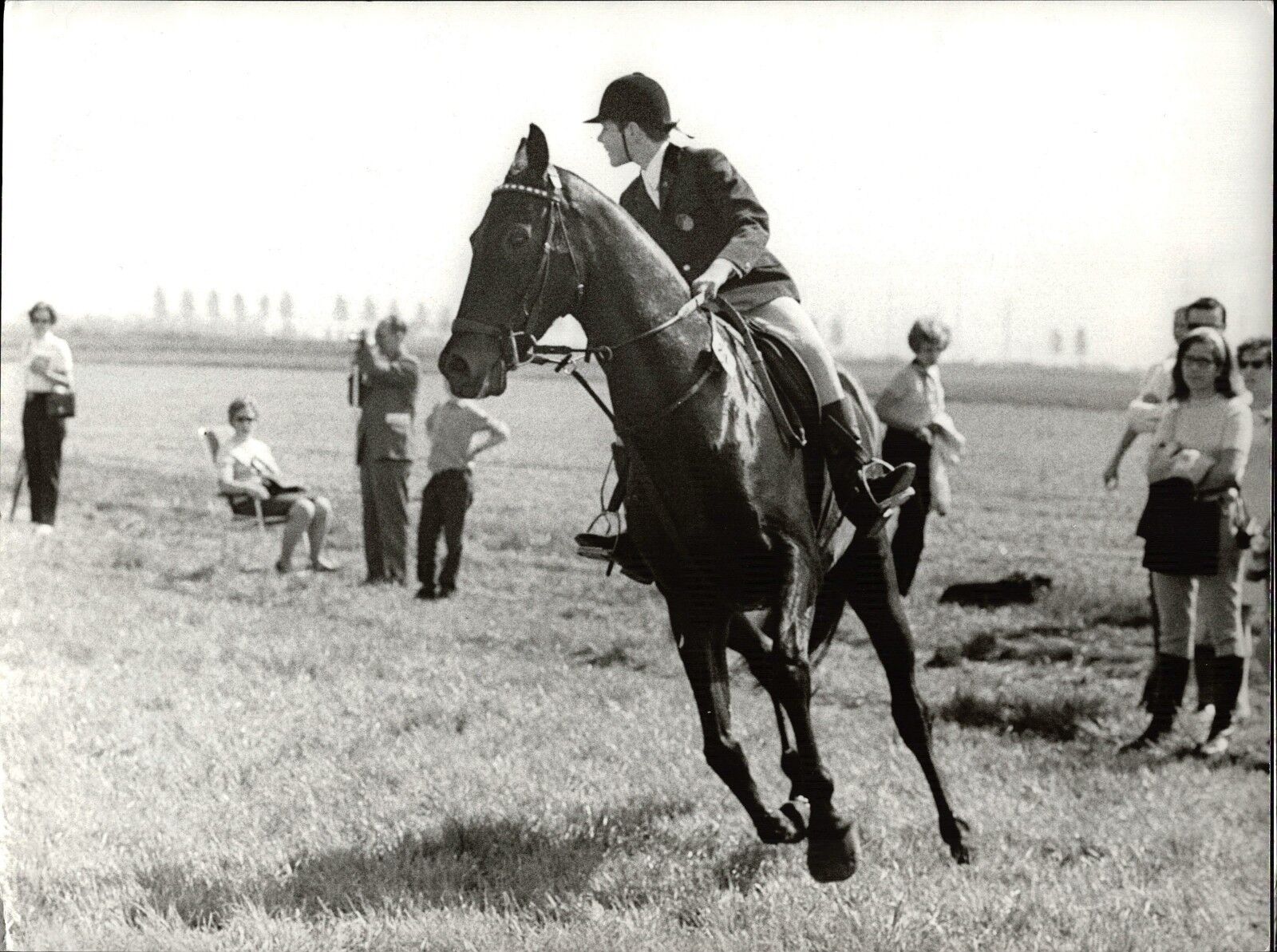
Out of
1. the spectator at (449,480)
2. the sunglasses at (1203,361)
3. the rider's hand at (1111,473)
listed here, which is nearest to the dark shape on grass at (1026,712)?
the rider's hand at (1111,473)

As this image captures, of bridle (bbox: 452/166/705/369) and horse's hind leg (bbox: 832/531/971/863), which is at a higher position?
bridle (bbox: 452/166/705/369)

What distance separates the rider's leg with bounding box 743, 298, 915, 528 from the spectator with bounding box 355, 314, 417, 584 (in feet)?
9.02

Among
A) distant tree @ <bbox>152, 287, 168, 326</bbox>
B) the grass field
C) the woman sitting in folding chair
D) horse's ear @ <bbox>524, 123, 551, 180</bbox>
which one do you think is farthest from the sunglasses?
distant tree @ <bbox>152, 287, 168, 326</bbox>

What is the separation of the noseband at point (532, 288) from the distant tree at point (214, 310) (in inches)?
92.1

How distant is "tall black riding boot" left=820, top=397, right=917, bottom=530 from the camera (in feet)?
14.6

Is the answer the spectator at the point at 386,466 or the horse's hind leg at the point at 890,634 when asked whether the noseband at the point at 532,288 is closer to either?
the horse's hind leg at the point at 890,634

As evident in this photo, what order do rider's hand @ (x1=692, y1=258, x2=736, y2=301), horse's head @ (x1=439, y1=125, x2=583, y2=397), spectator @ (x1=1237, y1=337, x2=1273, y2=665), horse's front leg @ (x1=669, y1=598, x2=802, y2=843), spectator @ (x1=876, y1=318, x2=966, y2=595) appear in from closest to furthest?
horse's head @ (x1=439, y1=125, x2=583, y2=397)
rider's hand @ (x1=692, y1=258, x2=736, y2=301)
horse's front leg @ (x1=669, y1=598, x2=802, y2=843)
spectator @ (x1=876, y1=318, x2=966, y2=595)
spectator @ (x1=1237, y1=337, x2=1273, y2=665)

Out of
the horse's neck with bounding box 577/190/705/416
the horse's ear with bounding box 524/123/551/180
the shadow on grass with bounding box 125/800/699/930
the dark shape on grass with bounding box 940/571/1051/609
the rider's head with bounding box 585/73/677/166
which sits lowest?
the shadow on grass with bounding box 125/800/699/930

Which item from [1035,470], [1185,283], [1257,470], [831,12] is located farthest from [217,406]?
[1257,470]

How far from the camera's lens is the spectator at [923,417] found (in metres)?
5.43

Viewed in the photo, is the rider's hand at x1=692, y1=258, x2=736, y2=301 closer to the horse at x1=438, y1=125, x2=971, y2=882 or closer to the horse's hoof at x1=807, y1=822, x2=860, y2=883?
the horse at x1=438, y1=125, x2=971, y2=882

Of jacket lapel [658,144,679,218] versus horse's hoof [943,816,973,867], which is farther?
horse's hoof [943,816,973,867]

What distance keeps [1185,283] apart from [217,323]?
13.9 ft

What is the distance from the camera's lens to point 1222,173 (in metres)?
5.30
